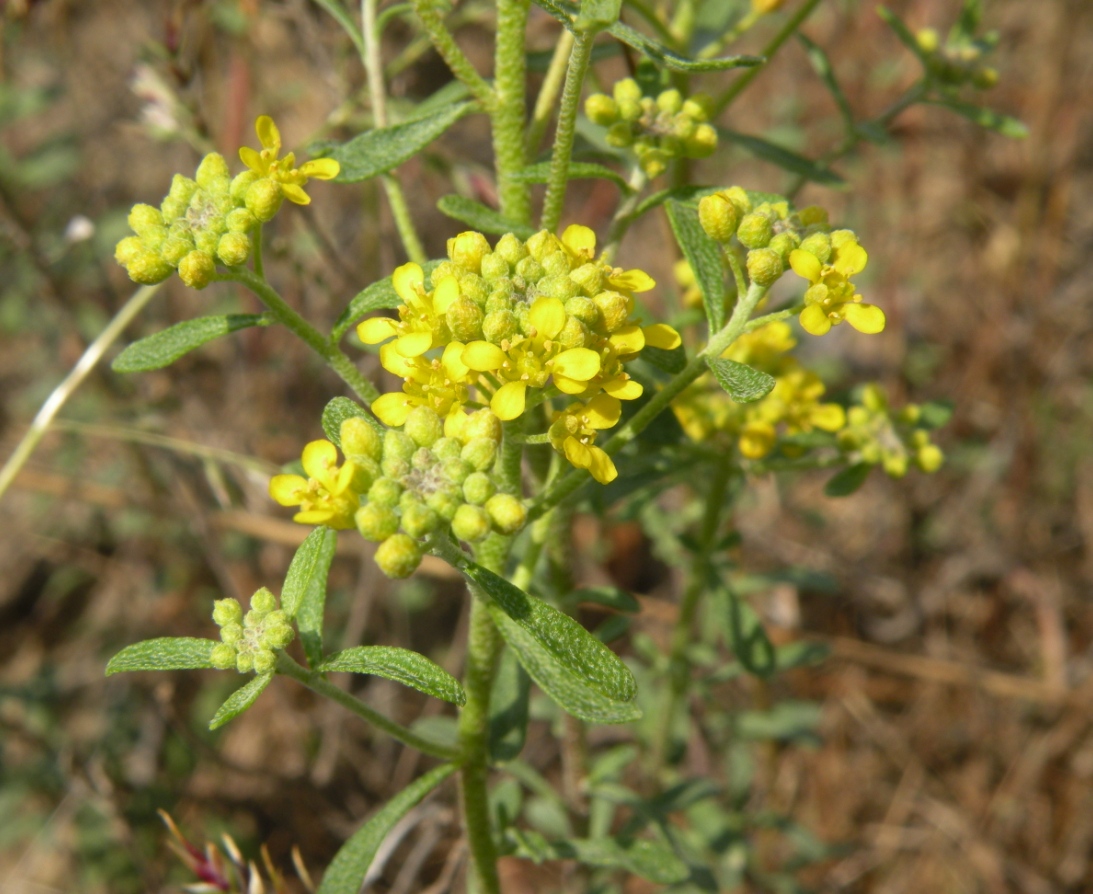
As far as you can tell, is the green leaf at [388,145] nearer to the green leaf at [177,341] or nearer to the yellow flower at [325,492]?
the green leaf at [177,341]

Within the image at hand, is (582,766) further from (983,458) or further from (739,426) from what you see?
(983,458)

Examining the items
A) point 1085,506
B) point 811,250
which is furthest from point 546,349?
point 1085,506

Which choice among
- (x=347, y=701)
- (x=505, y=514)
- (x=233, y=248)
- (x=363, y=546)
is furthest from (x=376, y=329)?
(x=363, y=546)

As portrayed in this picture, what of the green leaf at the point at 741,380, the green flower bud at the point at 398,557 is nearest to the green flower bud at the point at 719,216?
the green leaf at the point at 741,380

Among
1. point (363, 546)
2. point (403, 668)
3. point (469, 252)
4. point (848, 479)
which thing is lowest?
point (363, 546)

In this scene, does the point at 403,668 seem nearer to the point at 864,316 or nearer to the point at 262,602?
the point at 262,602

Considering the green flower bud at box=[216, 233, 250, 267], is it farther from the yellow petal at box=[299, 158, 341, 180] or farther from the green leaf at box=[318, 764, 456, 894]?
the green leaf at box=[318, 764, 456, 894]

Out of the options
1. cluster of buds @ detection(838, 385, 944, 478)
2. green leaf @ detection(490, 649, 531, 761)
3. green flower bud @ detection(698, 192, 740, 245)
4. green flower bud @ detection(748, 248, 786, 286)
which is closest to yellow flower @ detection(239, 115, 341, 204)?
green flower bud @ detection(698, 192, 740, 245)
